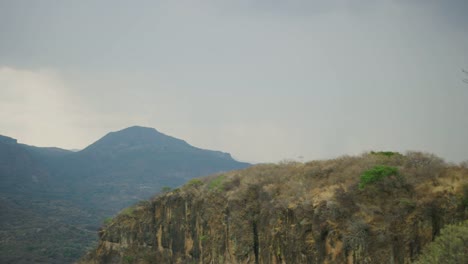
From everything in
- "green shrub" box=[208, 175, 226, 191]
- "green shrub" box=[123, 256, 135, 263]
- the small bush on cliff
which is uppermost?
"green shrub" box=[208, 175, 226, 191]

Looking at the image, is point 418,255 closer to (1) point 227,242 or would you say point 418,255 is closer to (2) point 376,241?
(2) point 376,241

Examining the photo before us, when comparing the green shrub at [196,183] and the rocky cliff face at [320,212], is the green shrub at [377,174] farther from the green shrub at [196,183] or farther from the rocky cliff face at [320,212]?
the green shrub at [196,183]

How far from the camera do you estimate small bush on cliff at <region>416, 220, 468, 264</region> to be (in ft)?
50.3

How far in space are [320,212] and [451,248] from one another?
840cm

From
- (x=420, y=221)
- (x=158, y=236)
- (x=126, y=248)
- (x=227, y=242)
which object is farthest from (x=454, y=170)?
(x=126, y=248)

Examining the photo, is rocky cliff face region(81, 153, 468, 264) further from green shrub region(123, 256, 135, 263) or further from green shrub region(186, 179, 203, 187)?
green shrub region(123, 256, 135, 263)

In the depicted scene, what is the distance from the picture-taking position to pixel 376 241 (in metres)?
20.5

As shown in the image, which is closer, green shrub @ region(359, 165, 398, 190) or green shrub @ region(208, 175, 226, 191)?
green shrub @ region(359, 165, 398, 190)

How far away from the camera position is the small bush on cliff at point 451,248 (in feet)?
50.3

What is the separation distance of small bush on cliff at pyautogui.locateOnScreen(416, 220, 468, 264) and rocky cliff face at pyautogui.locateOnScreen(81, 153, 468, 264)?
2.92 m

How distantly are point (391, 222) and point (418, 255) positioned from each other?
6.67 ft

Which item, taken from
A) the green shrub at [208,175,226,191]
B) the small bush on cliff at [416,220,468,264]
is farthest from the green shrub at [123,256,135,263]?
the small bush on cliff at [416,220,468,264]

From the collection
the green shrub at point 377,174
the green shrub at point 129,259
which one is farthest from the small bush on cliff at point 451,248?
the green shrub at point 129,259

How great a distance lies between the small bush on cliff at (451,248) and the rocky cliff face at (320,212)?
2918 mm
